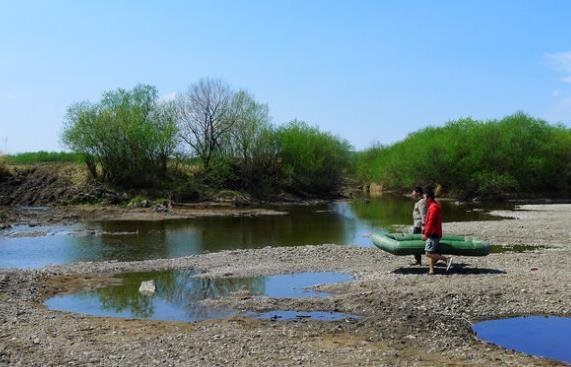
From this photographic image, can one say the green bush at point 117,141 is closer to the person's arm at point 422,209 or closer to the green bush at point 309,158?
the green bush at point 309,158

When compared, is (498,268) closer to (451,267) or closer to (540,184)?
(451,267)

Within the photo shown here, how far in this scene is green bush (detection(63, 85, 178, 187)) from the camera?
61656mm

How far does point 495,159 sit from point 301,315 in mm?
62398

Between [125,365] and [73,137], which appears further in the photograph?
[73,137]

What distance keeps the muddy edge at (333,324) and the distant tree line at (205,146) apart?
4130 cm

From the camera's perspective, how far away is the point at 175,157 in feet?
219

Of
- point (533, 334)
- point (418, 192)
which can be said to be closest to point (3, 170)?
point (418, 192)

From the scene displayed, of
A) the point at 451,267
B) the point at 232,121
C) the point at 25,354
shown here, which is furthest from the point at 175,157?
the point at 25,354

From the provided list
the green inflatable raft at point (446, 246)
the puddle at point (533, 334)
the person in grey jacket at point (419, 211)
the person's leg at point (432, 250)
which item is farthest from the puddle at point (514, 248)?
the puddle at point (533, 334)

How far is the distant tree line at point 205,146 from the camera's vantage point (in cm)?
6209

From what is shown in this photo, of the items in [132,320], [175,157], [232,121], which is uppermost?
[232,121]

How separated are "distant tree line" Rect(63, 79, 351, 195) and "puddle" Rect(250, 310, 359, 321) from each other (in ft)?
163

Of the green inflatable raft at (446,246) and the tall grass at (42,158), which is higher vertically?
the tall grass at (42,158)

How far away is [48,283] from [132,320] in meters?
6.63
